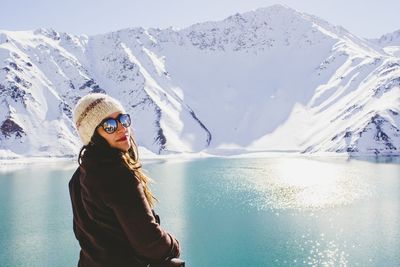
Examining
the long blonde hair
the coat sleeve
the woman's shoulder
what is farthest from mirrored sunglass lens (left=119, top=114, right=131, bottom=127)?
the coat sleeve

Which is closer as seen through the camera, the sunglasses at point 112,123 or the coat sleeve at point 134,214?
the coat sleeve at point 134,214

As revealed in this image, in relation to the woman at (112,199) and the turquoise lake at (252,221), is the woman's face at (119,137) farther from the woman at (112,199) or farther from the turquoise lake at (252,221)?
the turquoise lake at (252,221)

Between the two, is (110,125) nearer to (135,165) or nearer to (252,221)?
(135,165)

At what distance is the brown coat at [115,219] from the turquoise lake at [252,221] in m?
43.8

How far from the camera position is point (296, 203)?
78562 millimetres

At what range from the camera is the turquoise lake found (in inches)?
1925

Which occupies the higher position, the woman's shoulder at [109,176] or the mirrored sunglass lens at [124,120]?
the mirrored sunglass lens at [124,120]

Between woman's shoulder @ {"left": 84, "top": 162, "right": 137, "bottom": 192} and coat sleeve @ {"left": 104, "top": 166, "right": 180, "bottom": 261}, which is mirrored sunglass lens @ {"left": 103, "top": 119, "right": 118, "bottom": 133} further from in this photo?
coat sleeve @ {"left": 104, "top": 166, "right": 180, "bottom": 261}

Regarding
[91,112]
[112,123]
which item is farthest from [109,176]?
[91,112]

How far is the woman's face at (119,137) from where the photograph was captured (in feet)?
14.7

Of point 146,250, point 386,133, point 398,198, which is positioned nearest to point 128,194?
point 146,250

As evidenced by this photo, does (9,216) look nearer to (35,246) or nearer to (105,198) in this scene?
(35,246)

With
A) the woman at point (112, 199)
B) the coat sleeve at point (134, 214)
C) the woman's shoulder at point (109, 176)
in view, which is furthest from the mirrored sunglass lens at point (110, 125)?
the coat sleeve at point (134, 214)

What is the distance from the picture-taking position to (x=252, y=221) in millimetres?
66062
